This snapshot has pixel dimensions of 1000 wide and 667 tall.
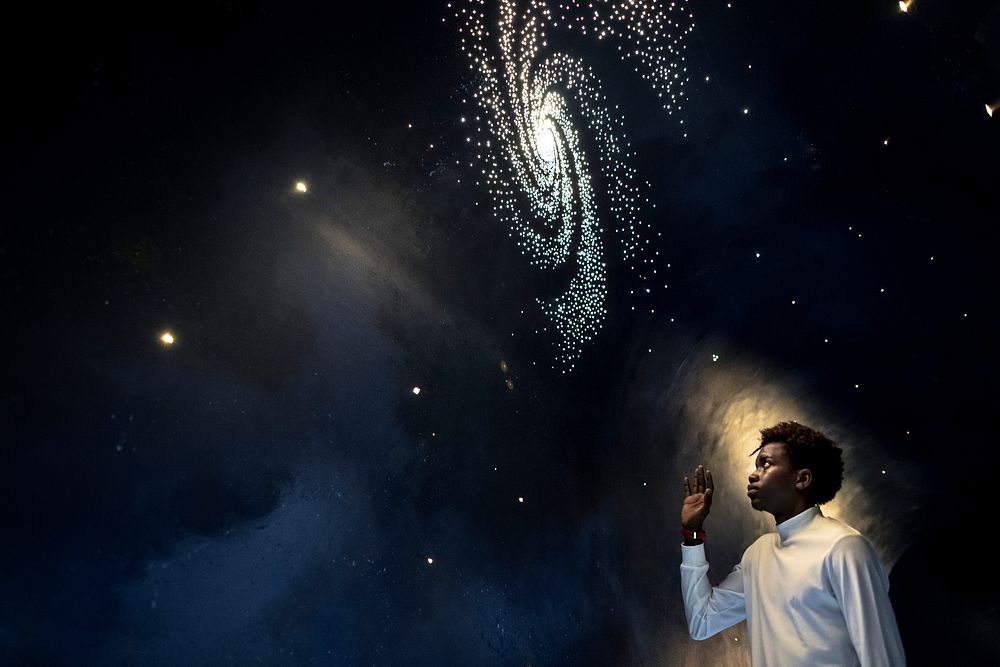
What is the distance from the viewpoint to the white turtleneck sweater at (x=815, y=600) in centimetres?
212

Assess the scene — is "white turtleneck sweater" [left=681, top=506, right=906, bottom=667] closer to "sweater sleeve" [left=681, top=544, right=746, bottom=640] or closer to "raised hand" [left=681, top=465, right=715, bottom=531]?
"sweater sleeve" [left=681, top=544, right=746, bottom=640]

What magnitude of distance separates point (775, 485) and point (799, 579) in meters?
0.41

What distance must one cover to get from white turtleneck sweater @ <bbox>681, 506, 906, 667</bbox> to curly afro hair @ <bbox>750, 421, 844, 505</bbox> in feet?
0.56

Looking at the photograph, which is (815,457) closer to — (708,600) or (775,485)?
(775,485)

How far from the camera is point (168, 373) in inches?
64.6

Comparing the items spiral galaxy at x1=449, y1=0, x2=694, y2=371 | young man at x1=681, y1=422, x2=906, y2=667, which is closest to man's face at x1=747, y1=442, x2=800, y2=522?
young man at x1=681, y1=422, x2=906, y2=667

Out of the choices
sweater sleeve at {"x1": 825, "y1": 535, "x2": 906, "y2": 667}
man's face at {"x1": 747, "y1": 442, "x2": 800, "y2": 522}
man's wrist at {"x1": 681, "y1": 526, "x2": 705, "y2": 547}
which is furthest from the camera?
man's wrist at {"x1": 681, "y1": 526, "x2": 705, "y2": 547}

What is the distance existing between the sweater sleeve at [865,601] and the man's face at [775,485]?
14.4 inches

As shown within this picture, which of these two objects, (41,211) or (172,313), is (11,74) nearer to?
(41,211)

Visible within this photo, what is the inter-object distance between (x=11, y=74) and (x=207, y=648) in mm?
1295

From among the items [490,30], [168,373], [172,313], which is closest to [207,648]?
[168,373]

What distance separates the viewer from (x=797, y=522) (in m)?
2.56

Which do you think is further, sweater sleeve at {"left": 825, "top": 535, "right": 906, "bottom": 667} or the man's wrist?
the man's wrist

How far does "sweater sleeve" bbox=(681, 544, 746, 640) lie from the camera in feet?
8.95
